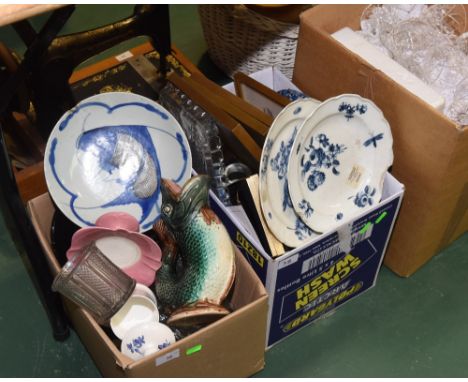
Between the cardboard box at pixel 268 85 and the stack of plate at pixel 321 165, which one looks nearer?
the stack of plate at pixel 321 165

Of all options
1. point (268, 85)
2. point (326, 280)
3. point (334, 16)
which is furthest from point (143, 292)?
point (334, 16)

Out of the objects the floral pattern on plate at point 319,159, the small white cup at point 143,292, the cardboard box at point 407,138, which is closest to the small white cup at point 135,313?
the small white cup at point 143,292

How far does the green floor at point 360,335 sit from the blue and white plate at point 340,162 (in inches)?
13.7

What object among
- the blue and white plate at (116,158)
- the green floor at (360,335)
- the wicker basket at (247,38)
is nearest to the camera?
the blue and white plate at (116,158)

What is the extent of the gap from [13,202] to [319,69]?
838 mm

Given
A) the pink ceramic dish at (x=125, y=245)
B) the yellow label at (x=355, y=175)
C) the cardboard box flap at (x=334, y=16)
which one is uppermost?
the cardboard box flap at (x=334, y=16)

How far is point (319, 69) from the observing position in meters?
1.71

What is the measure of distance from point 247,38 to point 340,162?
2.28 feet

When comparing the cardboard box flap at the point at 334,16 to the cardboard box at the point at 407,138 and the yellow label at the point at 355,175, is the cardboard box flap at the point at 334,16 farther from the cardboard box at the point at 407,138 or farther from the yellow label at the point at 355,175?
the yellow label at the point at 355,175

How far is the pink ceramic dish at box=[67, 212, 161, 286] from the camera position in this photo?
57.4 inches

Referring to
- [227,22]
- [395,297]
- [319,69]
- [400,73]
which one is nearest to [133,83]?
[227,22]

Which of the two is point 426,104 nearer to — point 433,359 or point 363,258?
point 363,258

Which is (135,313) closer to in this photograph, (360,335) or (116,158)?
(116,158)

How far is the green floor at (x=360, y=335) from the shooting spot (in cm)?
165
